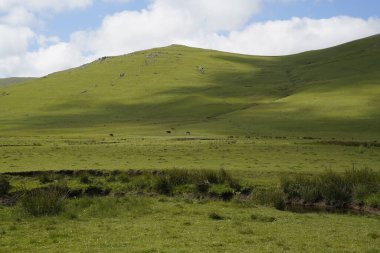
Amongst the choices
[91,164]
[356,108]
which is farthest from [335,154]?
[356,108]

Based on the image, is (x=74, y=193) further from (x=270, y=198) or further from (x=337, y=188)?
(x=337, y=188)

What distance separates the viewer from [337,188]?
3105cm

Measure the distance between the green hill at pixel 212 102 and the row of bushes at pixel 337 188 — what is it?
138ft

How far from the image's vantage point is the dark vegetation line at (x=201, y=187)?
100ft

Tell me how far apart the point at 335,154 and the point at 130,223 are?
3134 cm

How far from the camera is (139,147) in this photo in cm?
5816

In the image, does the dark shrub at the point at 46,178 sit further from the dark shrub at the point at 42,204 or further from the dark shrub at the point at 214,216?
the dark shrub at the point at 214,216

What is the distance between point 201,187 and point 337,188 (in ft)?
30.4

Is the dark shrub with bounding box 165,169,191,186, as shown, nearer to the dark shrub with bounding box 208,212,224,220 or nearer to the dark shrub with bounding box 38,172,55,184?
the dark shrub with bounding box 38,172,55,184

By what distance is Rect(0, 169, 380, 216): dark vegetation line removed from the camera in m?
30.6

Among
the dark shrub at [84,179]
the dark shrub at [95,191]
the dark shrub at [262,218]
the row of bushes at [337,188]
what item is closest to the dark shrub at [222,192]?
the row of bushes at [337,188]

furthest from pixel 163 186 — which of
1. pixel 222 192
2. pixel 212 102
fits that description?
pixel 212 102

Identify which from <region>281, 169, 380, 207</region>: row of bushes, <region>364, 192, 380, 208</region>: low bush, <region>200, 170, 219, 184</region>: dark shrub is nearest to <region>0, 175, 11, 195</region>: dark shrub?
<region>200, 170, 219, 184</region>: dark shrub

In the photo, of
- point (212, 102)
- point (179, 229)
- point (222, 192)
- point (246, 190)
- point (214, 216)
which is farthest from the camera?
point (212, 102)
